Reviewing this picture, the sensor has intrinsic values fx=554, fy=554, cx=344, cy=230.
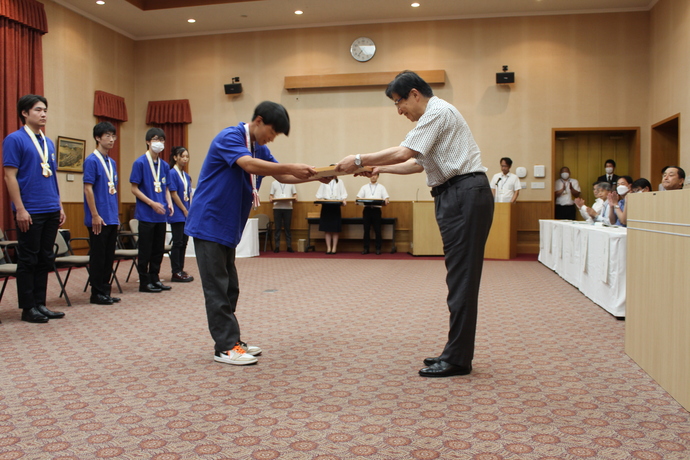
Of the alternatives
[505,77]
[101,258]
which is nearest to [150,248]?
[101,258]

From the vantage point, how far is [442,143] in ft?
8.66

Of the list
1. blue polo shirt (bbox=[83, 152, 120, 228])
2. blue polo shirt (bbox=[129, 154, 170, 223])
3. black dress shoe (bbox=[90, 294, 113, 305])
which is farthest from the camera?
blue polo shirt (bbox=[129, 154, 170, 223])

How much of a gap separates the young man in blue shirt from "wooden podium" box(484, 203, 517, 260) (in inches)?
256

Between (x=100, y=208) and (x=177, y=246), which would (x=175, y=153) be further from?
(x=100, y=208)

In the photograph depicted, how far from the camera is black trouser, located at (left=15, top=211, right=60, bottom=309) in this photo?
3912mm

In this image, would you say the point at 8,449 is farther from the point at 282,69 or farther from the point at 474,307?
the point at 282,69

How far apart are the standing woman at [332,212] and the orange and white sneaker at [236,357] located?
7243mm

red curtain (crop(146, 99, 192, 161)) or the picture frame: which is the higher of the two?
red curtain (crop(146, 99, 192, 161))

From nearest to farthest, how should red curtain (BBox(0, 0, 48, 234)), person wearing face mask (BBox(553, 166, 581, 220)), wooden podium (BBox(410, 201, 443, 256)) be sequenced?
red curtain (BBox(0, 0, 48, 234)) → wooden podium (BBox(410, 201, 443, 256)) → person wearing face mask (BBox(553, 166, 581, 220))

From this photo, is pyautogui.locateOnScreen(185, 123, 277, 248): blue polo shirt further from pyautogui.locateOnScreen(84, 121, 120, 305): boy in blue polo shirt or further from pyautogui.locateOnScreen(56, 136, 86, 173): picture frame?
pyautogui.locateOnScreen(56, 136, 86, 173): picture frame

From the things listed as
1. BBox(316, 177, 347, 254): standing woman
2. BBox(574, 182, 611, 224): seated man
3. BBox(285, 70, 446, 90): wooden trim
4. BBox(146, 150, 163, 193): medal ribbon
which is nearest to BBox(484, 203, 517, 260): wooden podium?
BBox(574, 182, 611, 224): seated man

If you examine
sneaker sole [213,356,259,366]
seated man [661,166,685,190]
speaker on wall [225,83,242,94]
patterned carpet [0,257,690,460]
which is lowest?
patterned carpet [0,257,690,460]

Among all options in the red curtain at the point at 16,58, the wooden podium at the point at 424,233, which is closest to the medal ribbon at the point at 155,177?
the red curtain at the point at 16,58

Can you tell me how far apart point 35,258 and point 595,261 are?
14.5ft
